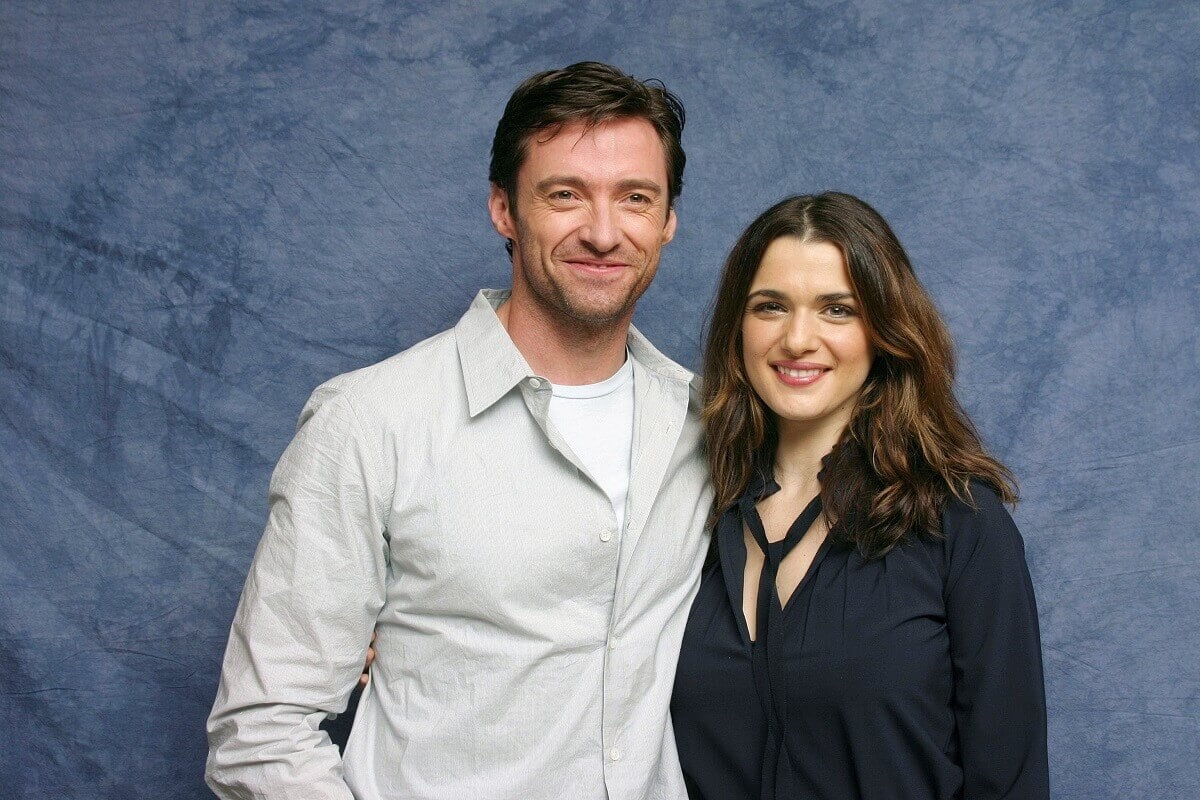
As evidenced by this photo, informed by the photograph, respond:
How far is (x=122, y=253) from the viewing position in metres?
2.36

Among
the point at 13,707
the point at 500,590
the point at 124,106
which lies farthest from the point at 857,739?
the point at 124,106

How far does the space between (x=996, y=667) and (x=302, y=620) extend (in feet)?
3.55

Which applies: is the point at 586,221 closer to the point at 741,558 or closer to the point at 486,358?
the point at 486,358

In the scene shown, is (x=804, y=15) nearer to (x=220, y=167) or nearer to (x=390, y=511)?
(x=220, y=167)

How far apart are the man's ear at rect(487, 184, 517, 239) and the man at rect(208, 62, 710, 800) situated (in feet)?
0.24

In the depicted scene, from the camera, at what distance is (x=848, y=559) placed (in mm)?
1891

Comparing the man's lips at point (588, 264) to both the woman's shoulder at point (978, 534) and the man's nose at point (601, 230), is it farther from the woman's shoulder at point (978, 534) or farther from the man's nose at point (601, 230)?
the woman's shoulder at point (978, 534)

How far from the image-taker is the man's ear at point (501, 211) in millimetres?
2027

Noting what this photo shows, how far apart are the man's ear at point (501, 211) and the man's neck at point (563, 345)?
0.48 feet

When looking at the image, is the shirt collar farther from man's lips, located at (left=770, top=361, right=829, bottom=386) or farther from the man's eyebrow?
man's lips, located at (left=770, top=361, right=829, bottom=386)

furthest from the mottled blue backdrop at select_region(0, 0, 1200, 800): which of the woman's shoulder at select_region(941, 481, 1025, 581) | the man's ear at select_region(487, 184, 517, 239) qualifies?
the woman's shoulder at select_region(941, 481, 1025, 581)

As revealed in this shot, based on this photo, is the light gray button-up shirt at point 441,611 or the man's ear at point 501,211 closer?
the light gray button-up shirt at point 441,611

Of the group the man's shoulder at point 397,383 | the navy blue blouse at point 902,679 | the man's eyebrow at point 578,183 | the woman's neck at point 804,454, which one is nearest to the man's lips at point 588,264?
the man's eyebrow at point 578,183

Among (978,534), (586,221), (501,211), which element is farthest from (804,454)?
(501,211)
